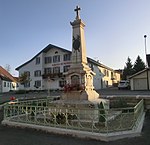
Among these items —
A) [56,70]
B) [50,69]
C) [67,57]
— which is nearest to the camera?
[67,57]

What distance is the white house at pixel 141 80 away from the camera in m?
32.2

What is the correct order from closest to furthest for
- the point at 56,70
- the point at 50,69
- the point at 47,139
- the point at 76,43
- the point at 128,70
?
the point at 47,139, the point at 76,43, the point at 56,70, the point at 50,69, the point at 128,70

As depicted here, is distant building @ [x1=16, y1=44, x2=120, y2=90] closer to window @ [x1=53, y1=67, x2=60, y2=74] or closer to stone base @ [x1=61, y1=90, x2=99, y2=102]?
window @ [x1=53, y1=67, x2=60, y2=74]

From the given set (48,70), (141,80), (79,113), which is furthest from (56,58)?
(79,113)

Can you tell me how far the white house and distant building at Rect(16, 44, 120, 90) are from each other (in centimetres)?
923

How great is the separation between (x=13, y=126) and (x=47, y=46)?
34292 millimetres

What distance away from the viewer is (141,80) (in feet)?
109

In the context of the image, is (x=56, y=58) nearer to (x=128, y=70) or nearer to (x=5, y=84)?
(x=5, y=84)

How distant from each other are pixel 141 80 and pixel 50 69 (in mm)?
19487

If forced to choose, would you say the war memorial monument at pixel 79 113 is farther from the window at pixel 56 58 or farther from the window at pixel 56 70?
the window at pixel 56 58

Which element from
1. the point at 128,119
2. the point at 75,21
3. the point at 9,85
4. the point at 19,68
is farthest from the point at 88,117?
the point at 9,85

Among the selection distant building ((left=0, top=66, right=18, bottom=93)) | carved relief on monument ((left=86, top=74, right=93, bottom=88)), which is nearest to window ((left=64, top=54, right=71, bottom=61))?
distant building ((left=0, top=66, right=18, bottom=93))

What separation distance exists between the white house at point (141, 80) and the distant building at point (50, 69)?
30.3 feet

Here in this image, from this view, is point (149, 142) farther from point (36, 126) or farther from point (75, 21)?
point (75, 21)
